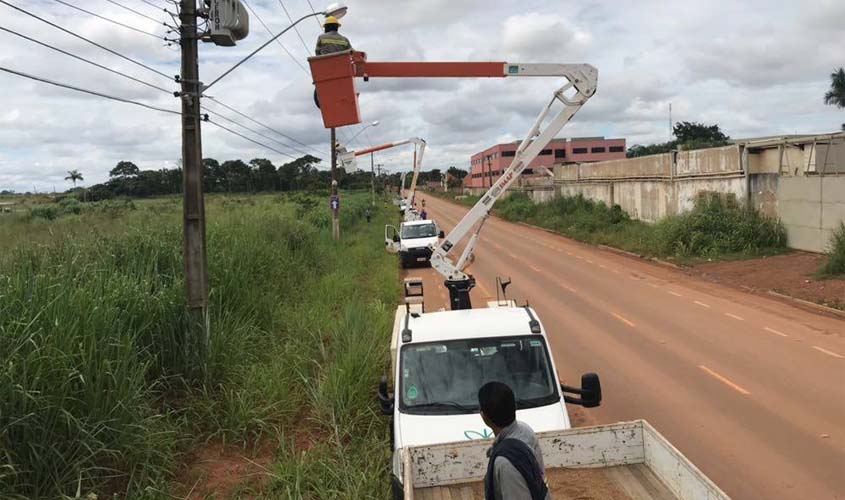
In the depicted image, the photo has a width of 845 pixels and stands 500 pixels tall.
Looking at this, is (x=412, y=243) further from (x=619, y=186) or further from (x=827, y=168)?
(x=619, y=186)

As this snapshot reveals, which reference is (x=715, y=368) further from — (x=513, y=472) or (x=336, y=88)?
(x=513, y=472)

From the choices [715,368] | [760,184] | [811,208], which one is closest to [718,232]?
[760,184]

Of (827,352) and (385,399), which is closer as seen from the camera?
(385,399)

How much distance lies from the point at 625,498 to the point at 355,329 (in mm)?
5842

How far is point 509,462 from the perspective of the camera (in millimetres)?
3191

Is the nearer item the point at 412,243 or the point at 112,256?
the point at 112,256

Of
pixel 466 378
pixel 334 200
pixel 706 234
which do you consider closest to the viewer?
pixel 466 378

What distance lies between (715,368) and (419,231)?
51.3ft

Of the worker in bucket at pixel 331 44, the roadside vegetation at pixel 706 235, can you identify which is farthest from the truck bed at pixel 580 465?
the roadside vegetation at pixel 706 235

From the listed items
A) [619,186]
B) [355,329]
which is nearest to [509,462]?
[355,329]

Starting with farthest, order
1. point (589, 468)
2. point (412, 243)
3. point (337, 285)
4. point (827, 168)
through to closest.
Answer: point (412, 243), point (827, 168), point (337, 285), point (589, 468)

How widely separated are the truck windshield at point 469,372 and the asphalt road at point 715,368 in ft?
7.18

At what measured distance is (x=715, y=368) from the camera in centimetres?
981

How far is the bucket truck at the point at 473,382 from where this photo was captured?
14.9 feet
